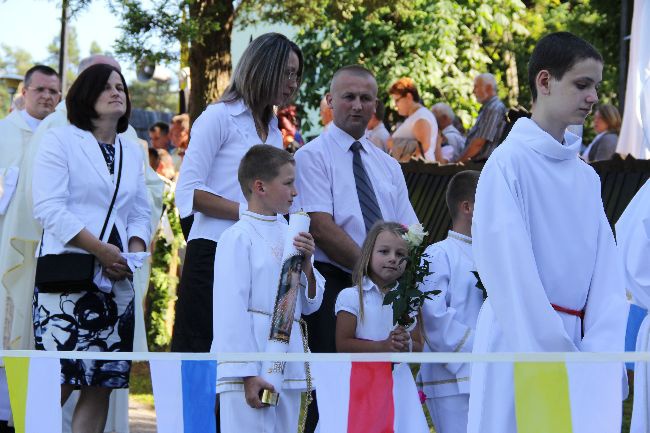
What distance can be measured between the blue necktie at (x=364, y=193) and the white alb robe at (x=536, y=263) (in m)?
1.91

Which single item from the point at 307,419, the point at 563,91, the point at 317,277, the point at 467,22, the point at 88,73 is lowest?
the point at 307,419

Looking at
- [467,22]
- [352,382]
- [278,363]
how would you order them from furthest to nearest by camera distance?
[467,22]
[278,363]
[352,382]

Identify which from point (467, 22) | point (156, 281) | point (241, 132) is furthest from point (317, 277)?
point (467, 22)

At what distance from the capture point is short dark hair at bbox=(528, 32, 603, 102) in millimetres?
4635

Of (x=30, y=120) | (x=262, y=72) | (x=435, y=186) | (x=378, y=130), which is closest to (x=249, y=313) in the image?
(x=262, y=72)

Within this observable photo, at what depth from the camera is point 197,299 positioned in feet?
20.9

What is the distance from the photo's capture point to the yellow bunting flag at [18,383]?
4668 mm

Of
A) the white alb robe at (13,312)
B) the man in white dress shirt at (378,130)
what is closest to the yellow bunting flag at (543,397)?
the white alb robe at (13,312)

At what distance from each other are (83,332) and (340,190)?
1355 mm

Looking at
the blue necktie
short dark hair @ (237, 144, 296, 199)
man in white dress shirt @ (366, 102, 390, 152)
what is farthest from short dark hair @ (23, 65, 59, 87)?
man in white dress shirt @ (366, 102, 390, 152)

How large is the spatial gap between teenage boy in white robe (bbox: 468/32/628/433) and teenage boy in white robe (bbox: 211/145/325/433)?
3.79 ft

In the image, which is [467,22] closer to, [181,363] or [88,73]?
[88,73]

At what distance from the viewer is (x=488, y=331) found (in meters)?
4.64

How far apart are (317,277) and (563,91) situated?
162cm
